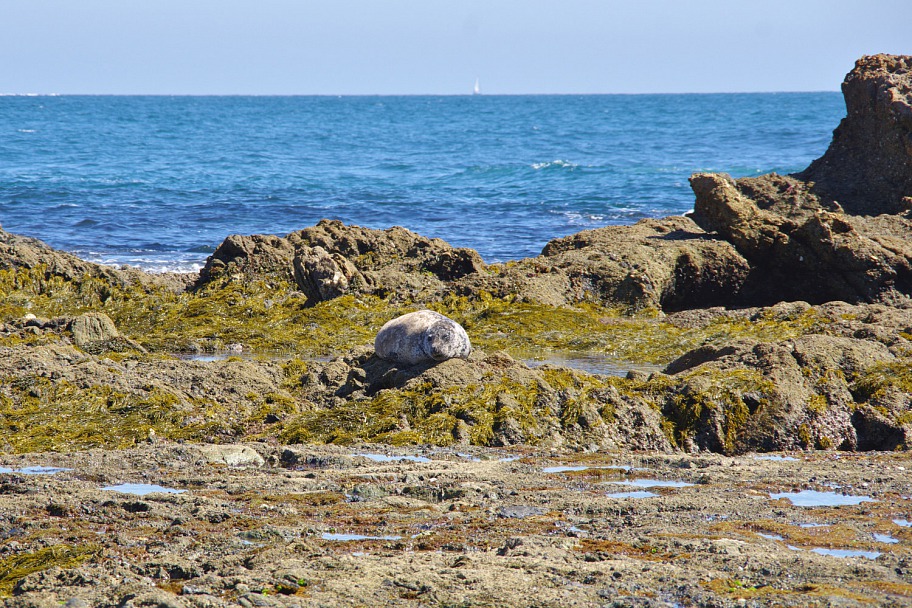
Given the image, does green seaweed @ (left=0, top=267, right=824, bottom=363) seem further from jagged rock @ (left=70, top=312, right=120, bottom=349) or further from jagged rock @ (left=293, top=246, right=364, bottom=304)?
jagged rock @ (left=70, top=312, right=120, bottom=349)

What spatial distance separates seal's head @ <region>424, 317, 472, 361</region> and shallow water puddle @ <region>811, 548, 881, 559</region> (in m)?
4.72

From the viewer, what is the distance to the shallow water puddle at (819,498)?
19.5 ft

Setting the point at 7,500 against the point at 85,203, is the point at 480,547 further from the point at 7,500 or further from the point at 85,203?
the point at 85,203

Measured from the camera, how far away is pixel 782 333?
11.5 metres

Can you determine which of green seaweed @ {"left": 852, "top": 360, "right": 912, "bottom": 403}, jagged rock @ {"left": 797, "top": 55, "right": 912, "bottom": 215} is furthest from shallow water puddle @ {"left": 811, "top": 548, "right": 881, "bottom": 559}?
jagged rock @ {"left": 797, "top": 55, "right": 912, "bottom": 215}

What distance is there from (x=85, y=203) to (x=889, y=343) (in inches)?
1029

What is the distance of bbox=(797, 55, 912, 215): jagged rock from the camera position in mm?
16844

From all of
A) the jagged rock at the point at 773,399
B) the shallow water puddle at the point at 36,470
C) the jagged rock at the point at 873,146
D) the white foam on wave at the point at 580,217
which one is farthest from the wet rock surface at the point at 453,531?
the white foam on wave at the point at 580,217

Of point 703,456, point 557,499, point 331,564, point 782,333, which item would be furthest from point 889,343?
point 331,564

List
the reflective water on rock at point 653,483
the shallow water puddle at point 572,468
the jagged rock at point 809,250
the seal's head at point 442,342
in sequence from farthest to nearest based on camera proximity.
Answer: the jagged rock at point 809,250 → the seal's head at point 442,342 → the shallow water puddle at point 572,468 → the reflective water on rock at point 653,483

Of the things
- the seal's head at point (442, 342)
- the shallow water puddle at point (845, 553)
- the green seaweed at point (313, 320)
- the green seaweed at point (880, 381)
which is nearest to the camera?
the shallow water puddle at point (845, 553)

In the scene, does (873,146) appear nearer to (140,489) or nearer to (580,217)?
(580,217)

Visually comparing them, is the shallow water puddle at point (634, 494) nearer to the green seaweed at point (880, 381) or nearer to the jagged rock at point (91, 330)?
the green seaweed at point (880, 381)

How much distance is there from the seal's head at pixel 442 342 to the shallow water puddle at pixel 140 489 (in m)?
3.44
